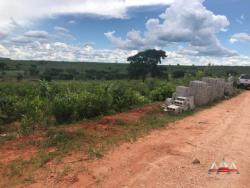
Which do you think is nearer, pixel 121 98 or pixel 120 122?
pixel 120 122

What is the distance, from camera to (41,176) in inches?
223

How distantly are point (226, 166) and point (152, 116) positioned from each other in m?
5.25

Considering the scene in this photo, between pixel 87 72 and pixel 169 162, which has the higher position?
pixel 169 162

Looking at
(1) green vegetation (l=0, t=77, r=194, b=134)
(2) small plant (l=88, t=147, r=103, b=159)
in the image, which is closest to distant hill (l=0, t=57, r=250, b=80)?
(1) green vegetation (l=0, t=77, r=194, b=134)

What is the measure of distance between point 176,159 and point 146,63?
44008 millimetres

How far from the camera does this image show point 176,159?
6711 millimetres

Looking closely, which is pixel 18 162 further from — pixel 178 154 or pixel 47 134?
pixel 178 154

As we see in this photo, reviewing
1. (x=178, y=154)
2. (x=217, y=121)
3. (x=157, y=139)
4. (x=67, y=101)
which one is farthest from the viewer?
(x=217, y=121)

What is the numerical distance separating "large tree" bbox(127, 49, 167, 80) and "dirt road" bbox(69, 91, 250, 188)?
39810 mm

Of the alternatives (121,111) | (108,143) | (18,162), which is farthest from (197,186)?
(121,111)

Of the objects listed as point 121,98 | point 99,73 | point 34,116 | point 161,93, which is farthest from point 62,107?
point 99,73

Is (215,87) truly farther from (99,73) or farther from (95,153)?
(99,73)

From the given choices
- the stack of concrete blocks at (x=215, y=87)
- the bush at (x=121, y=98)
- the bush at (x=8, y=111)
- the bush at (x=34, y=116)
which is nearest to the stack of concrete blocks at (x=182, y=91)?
the bush at (x=121, y=98)

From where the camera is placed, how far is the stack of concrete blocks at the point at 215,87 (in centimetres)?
1721
